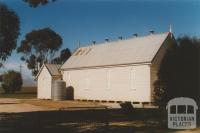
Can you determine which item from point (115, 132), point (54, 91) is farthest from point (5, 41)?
point (54, 91)

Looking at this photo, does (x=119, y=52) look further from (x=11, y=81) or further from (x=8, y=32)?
(x=11, y=81)

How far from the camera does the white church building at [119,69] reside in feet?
121

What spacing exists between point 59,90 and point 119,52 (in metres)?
8.89

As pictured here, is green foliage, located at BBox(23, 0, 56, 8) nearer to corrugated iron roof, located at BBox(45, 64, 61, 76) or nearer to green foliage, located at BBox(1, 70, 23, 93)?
corrugated iron roof, located at BBox(45, 64, 61, 76)

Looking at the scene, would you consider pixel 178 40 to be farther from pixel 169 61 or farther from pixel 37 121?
pixel 37 121

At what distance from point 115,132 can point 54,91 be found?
3137 cm

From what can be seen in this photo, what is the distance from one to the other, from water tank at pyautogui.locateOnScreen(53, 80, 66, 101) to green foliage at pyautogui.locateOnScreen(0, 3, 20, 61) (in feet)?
76.5

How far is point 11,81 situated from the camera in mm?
69812

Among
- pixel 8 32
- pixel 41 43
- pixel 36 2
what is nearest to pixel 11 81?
pixel 41 43

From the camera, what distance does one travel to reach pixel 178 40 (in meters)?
23.4

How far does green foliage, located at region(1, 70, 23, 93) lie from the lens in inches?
2706

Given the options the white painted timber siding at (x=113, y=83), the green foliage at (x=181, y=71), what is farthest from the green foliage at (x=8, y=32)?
the white painted timber siding at (x=113, y=83)

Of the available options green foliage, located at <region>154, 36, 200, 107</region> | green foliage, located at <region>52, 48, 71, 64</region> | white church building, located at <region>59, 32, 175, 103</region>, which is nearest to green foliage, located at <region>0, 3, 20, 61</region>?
green foliage, located at <region>154, 36, 200, 107</region>

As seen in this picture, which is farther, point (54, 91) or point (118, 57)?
point (54, 91)
